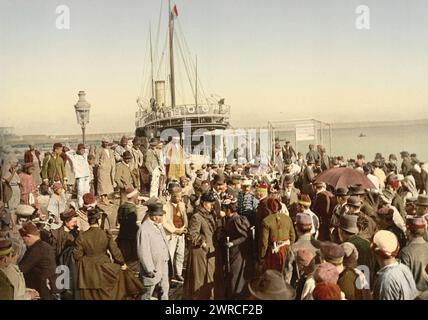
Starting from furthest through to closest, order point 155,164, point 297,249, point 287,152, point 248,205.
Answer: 1. point 287,152
2. point 155,164
3. point 248,205
4. point 297,249

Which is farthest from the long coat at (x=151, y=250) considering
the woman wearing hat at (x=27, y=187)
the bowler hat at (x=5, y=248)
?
the woman wearing hat at (x=27, y=187)

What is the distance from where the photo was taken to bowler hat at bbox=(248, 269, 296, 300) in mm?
4227

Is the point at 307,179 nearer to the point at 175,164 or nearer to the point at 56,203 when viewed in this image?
the point at 175,164

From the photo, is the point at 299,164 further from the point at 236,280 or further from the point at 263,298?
the point at 263,298

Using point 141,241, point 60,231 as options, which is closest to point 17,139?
point 60,231

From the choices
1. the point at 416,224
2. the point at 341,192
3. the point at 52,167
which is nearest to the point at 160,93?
the point at 52,167

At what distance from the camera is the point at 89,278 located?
5.35 meters

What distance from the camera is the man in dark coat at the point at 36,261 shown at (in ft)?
17.4

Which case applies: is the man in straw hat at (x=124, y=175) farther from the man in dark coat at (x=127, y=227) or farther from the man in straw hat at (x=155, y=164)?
the man in dark coat at (x=127, y=227)

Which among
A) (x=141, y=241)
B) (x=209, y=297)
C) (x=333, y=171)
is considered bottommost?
(x=209, y=297)

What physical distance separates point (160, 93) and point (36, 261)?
691 inches

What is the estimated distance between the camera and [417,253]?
4.96m

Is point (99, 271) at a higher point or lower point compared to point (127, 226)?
lower

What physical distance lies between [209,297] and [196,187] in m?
2.65
